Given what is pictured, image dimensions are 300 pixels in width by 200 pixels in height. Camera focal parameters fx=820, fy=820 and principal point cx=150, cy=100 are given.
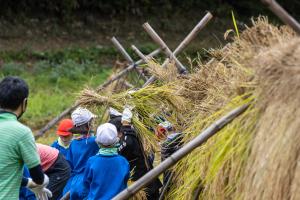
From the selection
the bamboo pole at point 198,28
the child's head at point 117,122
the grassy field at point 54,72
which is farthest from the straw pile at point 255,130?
the grassy field at point 54,72

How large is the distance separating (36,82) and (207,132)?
12866mm

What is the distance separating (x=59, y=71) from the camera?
1798 cm

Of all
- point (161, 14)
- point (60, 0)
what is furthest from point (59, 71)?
point (161, 14)

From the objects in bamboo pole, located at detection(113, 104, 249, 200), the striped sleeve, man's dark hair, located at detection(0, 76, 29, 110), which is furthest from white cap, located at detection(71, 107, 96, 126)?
bamboo pole, located at detection(113, 104, 249, 200)

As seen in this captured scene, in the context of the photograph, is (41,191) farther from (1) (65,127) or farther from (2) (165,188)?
(1) (65,127)

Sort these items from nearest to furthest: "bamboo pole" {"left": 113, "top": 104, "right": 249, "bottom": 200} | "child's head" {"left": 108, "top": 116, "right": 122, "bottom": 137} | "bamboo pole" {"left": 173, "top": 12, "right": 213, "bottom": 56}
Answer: "bamboo pole" {"left": 113, "top": 104, "right": 249, "bottom": 200}, "child's head" {"left": 108, "top": 116, "right": 122, "bottom": 137}, "bamboo pole" {"left": 173, "top": 12, "right": 213, "bottom": 56}

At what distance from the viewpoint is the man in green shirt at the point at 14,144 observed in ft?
16.9

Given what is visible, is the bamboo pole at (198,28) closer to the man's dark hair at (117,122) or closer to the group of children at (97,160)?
the group of children at (97,160)

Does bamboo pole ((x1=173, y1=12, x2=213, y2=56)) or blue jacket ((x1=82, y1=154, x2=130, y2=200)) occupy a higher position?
bamboo pole ((x1=173, y1=12, x2=213, y2=56))

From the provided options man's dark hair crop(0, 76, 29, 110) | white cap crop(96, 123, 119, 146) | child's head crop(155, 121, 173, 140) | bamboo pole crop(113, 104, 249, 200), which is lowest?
child's head crop(155, 121, 173, 140)

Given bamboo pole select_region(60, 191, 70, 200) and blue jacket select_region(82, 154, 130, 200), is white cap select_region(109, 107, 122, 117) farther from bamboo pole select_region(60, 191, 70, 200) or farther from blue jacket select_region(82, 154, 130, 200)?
blue jacket select_region(82, 154, 130, 200)

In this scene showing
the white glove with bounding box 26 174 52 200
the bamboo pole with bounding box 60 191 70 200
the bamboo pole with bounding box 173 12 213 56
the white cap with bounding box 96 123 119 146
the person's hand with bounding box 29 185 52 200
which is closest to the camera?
the white glove with bounding box 26 174 52 200

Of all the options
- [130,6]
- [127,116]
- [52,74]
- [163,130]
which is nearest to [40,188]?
[127,116]

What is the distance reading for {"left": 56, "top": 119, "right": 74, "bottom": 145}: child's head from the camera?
754 cm
